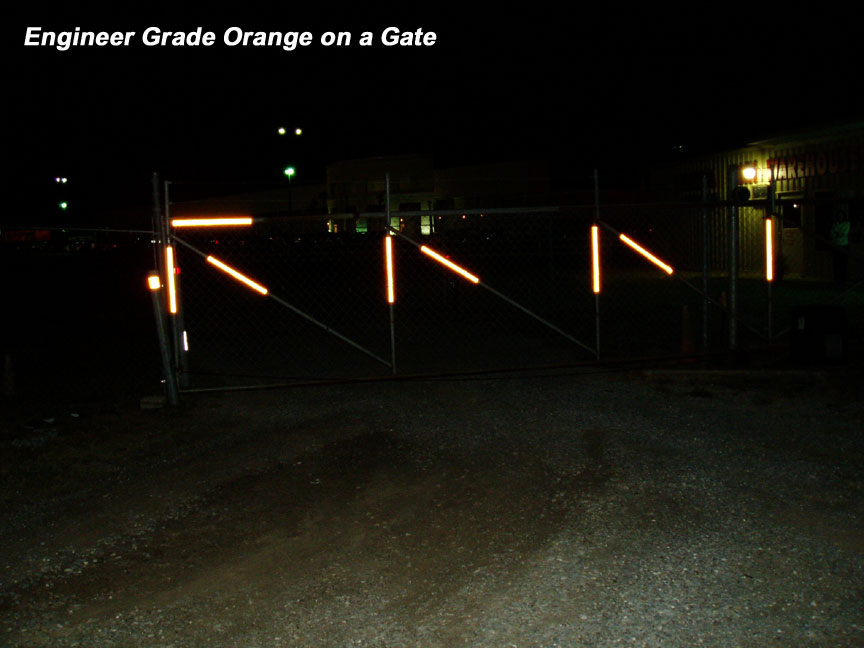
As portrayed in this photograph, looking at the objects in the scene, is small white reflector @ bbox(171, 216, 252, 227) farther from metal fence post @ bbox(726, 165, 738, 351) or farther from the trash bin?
the trash bin

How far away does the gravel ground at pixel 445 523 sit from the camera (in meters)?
4.03

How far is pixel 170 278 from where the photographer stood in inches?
337

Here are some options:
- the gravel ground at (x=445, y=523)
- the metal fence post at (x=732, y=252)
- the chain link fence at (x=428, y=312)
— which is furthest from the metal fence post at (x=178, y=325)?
the metal fence post at (x=732, y=252)

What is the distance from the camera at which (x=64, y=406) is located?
8.93 meters

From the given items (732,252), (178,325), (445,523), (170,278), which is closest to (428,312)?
(732,252)

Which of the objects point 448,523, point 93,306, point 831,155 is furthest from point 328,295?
point 448,523

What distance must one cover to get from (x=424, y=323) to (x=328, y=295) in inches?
270

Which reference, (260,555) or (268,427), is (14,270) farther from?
(260,555)

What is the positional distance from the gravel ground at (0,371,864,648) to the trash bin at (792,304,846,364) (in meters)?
0.88

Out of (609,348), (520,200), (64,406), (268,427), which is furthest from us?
(520,200)

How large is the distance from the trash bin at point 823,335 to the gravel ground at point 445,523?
0.88 m

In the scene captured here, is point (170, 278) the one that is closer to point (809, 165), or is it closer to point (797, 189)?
point (809, 165)

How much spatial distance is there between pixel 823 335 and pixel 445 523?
19.6ft

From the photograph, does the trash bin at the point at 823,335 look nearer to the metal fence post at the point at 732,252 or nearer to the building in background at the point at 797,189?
the metal fence post at the point at 732,252
